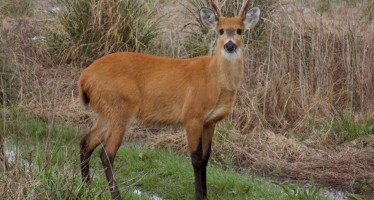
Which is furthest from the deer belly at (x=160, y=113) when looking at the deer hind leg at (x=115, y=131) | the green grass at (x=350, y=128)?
the green grass at (x=350, y=128)

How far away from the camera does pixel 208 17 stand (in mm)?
7832

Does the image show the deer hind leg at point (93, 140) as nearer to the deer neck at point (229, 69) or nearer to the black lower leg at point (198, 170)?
the black lower leg at point (198, 170)

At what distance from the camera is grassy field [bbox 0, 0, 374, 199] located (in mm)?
7367

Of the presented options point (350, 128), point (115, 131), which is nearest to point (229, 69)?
point (115, 131)

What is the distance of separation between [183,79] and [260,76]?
9.91 feet

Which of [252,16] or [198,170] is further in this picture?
[252,16]

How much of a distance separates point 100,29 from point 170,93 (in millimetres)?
4979

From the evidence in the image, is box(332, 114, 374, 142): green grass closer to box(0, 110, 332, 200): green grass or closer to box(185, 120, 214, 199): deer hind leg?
box(0, 110, 332, 200): green grass

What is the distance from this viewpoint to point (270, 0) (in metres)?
11.8

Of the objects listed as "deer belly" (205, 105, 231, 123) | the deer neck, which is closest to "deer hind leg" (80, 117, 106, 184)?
"deer belly" (205, 105, 231, 123)

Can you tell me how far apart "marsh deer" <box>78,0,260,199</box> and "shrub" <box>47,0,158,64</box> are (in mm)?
4453

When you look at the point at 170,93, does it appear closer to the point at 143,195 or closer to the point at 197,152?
the point at 197,152

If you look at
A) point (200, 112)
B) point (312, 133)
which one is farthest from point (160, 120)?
point (312, 133)

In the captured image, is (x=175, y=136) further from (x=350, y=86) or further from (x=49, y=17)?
(x=49, y=17)
